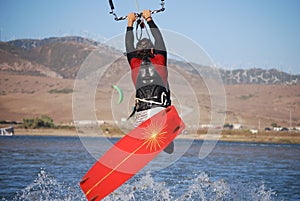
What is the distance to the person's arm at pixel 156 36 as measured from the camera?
29.2ft

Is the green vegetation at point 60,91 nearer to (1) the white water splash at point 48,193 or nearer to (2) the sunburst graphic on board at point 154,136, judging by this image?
(1) the white water splash at point 48,193

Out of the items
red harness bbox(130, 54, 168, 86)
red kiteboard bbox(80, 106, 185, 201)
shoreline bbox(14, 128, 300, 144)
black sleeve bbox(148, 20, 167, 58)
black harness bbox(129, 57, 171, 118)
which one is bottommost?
red kiteboard bbox(80, 106, 185, 201)

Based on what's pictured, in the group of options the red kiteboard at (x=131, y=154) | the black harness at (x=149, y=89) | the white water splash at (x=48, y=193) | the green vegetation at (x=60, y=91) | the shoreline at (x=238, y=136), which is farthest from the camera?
the green vegetation at (x=60, y=91)

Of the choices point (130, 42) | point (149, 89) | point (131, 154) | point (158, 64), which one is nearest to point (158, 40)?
point (158, 64)

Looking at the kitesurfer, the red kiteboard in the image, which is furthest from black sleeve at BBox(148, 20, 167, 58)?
the red kiteboard

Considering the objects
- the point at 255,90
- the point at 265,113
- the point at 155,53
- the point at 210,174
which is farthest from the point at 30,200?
the point at 255,90

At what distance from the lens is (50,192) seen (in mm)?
13789

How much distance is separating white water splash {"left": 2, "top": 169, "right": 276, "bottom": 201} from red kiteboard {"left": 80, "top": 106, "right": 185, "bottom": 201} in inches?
124

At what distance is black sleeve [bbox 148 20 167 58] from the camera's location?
29.2 feet

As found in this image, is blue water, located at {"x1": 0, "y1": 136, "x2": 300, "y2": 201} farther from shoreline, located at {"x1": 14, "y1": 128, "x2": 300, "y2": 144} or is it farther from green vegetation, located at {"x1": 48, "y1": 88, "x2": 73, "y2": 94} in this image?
green vegetation, located at {"x1": 48, "y1": 88, "x2": 73, "y2": 94}

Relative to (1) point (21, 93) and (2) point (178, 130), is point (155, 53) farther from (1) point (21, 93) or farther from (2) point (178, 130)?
(1) point (21, 93)

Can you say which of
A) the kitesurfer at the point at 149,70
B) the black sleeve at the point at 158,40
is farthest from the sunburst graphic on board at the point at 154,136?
the black sleeve at the point at 158,40

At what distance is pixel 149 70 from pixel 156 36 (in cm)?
61

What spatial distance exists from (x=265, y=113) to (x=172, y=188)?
123 meters
